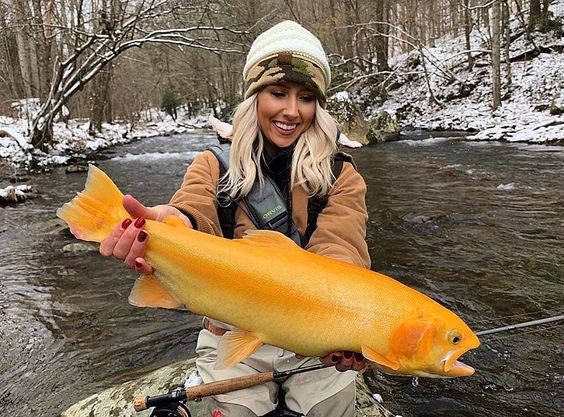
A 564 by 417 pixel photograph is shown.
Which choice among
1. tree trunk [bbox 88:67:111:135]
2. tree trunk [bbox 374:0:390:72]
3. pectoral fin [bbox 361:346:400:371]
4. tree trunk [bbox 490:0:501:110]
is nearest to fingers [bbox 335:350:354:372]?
pectoral fin [bbox 361:346:400:371]

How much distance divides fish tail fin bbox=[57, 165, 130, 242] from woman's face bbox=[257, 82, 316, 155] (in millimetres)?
1096

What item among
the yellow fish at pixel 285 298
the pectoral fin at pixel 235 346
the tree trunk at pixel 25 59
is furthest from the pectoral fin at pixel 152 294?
the tree trunk at pixel 25 59

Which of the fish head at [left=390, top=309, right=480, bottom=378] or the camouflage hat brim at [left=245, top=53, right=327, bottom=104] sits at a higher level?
the camouflage hat brim at [left=245, top=53, right=327, bottom=104]

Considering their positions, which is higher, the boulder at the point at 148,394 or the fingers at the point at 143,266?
the fingers at the point at 143,266

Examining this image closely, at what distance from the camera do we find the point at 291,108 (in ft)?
8.82

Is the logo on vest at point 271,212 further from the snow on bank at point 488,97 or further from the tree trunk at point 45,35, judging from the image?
the tree trunk at point 45,35

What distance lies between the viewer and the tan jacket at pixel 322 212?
2447 mm

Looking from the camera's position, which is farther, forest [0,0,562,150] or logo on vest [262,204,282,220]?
forest [0,0,562,150]

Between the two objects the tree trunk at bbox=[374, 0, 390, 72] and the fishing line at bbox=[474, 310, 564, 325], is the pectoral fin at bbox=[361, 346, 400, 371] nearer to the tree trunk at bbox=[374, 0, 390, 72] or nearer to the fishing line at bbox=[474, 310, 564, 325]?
the fishing line at bbox=[474, 310, 564, 325]

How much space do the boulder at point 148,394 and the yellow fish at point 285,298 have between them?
1312mm

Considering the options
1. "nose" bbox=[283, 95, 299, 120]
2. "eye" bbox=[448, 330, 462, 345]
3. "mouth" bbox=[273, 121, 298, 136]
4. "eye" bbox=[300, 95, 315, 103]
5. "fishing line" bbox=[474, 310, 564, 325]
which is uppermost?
"eye" bbox=[300, 95, 315, 103]

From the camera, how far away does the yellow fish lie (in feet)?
5.54

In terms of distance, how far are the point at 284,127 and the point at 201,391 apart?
4.70 feet

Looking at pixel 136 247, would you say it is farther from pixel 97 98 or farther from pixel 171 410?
pixel 97 98
